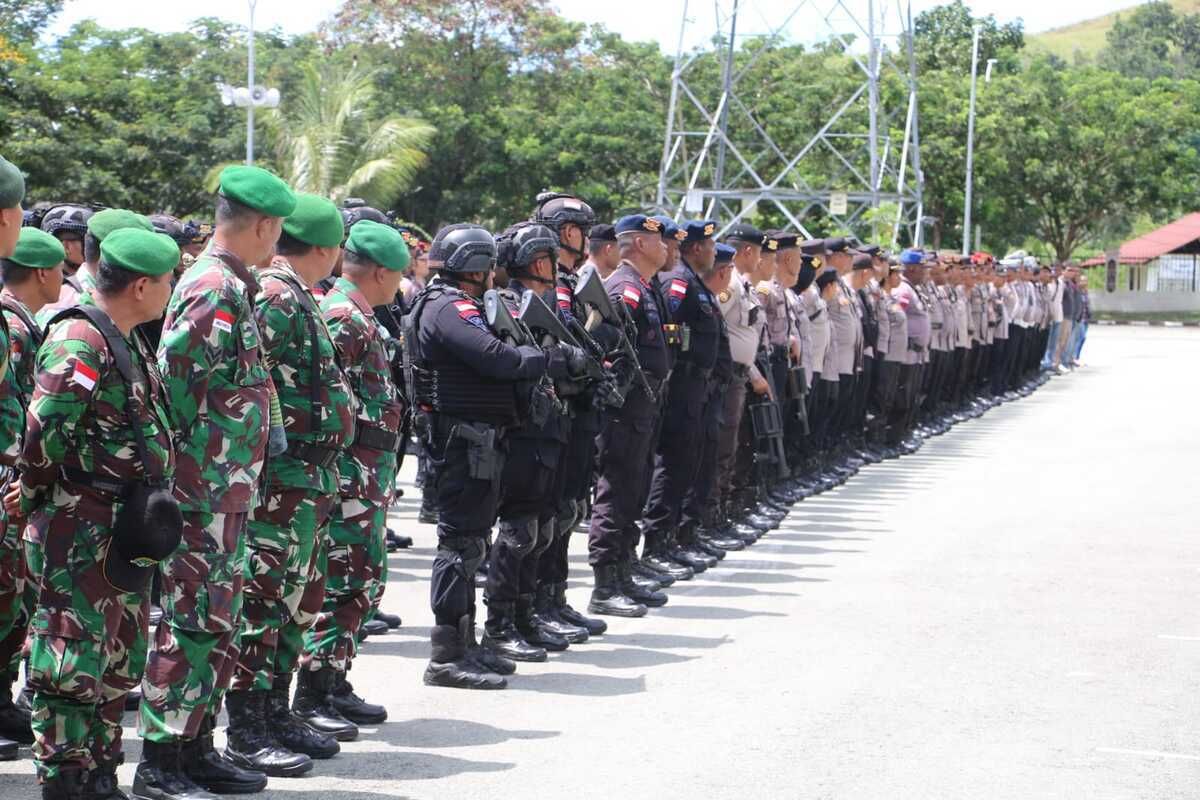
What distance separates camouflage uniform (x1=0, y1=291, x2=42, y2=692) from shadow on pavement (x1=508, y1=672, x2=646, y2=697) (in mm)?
2110

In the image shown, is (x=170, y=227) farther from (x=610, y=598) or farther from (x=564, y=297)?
(x=610, y=598)

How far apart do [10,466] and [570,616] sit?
346 centimetres

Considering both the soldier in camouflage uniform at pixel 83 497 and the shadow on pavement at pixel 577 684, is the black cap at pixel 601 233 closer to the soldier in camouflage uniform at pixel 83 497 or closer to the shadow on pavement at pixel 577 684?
the shadow on pavement at pixel 577 684

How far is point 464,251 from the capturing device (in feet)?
23.3

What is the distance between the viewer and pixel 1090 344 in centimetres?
4097

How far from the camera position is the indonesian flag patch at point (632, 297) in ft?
29.9

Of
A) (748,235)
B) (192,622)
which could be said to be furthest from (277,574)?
(748,235)

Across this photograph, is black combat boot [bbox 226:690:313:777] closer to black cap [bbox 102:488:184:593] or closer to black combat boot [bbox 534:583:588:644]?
black cap [bbox 102:488:184:593]

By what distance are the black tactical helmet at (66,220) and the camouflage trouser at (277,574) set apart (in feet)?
10.3

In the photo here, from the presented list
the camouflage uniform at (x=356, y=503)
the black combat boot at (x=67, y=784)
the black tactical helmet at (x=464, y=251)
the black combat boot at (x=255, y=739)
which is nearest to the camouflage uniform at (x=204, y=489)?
the black combat boot at (x=67, y=784)

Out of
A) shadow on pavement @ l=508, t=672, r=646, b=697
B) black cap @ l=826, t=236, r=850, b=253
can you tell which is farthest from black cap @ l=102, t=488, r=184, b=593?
black cap @ l=826, t=236, r=850, b=253

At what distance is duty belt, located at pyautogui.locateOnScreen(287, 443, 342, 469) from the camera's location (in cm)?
575

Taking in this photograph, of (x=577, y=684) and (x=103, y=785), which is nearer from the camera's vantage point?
(x=103, y=785)

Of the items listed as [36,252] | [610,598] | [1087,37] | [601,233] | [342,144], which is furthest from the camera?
[1087,37]
